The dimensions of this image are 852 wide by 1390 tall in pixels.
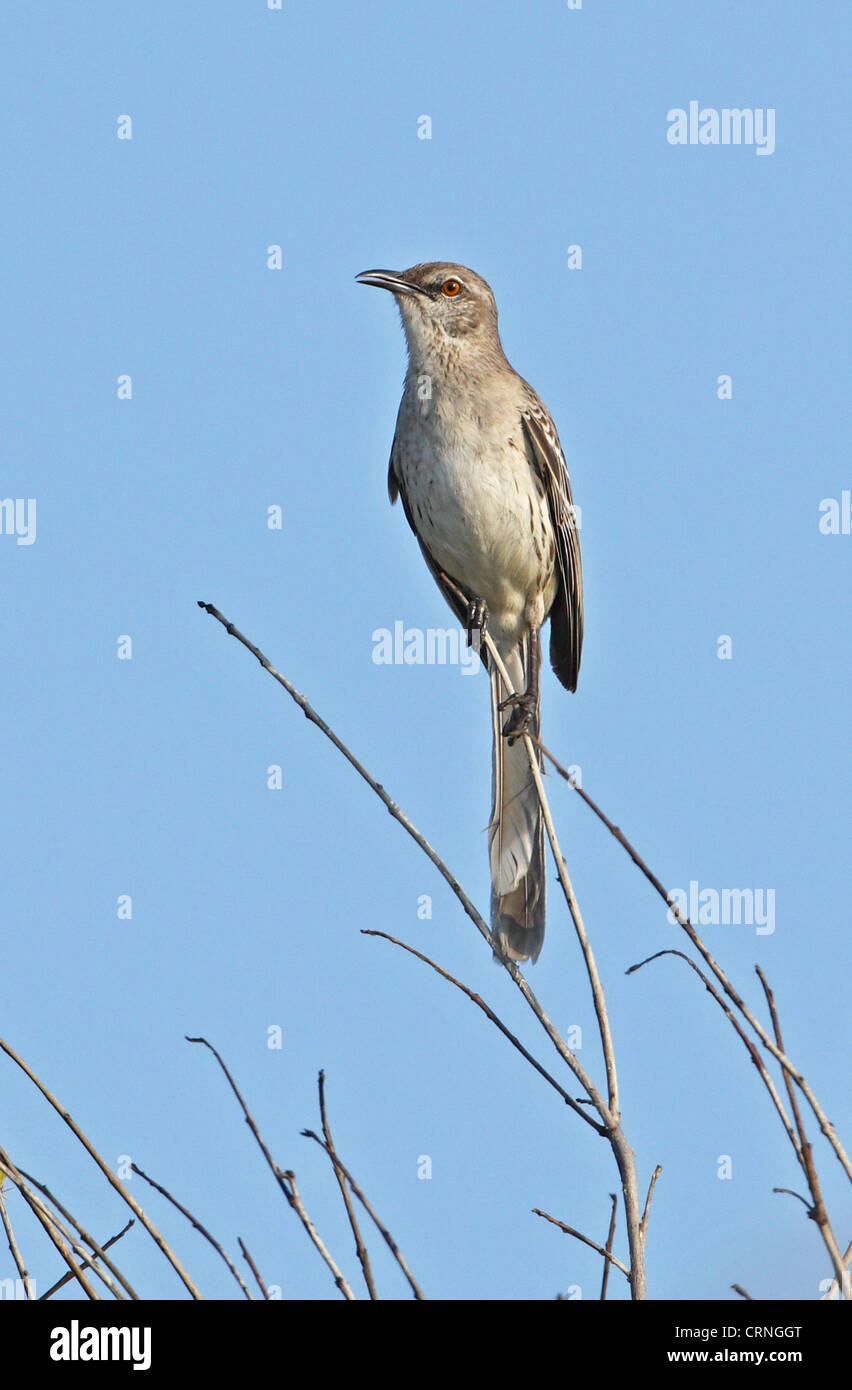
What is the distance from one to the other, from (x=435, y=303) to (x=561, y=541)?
44.9 inches

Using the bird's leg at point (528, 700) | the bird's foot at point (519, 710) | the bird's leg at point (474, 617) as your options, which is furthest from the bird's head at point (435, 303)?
the bird's foot at point (519, 710)

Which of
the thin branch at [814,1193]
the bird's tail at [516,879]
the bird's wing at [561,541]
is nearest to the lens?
the thin branch at [814,1193]

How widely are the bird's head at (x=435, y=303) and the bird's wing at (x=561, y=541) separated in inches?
16.2

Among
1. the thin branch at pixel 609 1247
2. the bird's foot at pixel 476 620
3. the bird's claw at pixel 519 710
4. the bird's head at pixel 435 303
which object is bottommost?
the thin branch at pixel 609 1247

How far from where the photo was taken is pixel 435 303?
247 inches

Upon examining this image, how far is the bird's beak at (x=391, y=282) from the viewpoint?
620cm

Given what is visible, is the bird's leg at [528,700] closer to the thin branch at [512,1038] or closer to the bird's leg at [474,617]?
the bird's leg at [474,617]

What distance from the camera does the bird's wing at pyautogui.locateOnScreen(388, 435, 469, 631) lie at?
621cm

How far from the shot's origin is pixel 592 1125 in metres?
2.68
